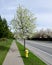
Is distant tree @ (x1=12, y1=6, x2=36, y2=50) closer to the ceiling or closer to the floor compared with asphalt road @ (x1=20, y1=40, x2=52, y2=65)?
closer to the ceiling

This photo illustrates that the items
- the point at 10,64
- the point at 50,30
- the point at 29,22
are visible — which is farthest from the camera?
the point at 50,30

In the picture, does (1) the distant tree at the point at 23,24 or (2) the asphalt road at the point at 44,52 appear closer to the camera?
(2) the asphalt road at the point at 44,52

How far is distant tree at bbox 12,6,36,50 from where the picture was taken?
3334cm

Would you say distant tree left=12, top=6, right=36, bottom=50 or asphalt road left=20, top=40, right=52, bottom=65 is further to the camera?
distant tree left=12, top=6, right=36, bottom=50

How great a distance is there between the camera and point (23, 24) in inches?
1319

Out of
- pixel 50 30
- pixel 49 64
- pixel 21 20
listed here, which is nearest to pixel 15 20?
pixel 21 20

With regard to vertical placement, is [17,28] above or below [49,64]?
above

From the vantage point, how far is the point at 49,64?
16.9 m

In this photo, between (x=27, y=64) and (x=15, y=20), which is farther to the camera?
(x=15, y=20)

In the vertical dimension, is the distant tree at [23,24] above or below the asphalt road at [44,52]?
above

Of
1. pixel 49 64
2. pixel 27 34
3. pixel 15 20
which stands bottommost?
pixel 49 64

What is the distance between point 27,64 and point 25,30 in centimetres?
1711

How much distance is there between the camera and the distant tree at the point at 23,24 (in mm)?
33344

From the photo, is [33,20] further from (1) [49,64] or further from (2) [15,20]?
(1) [49,64]
